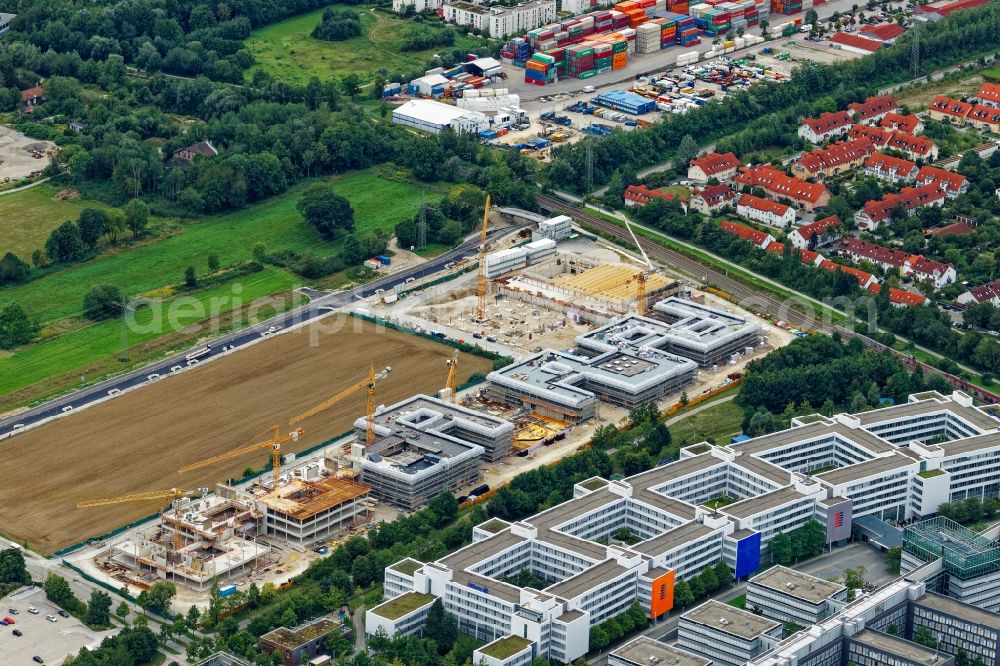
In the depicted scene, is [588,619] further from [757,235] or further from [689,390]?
[757,235]

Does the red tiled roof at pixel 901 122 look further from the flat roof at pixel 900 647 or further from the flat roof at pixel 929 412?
the flat roof at pixel 900 647

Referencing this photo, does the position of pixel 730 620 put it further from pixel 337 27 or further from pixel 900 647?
pixel 337 27

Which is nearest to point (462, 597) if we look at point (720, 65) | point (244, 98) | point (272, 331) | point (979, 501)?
point (979, 501)

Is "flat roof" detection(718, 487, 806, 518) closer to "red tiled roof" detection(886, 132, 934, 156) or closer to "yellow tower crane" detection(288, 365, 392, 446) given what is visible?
"yellow tower crane" detection(288, 365, 392, 446)

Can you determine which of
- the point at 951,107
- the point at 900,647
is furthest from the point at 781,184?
the point at 900,647

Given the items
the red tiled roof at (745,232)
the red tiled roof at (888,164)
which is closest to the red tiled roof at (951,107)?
the red tiled roof at (888,164)

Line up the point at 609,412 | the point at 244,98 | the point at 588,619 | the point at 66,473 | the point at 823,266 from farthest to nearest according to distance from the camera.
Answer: the point at 244,98, the point at 823,266, the point at 609,412, the point at 66,473, the point at 588,619
